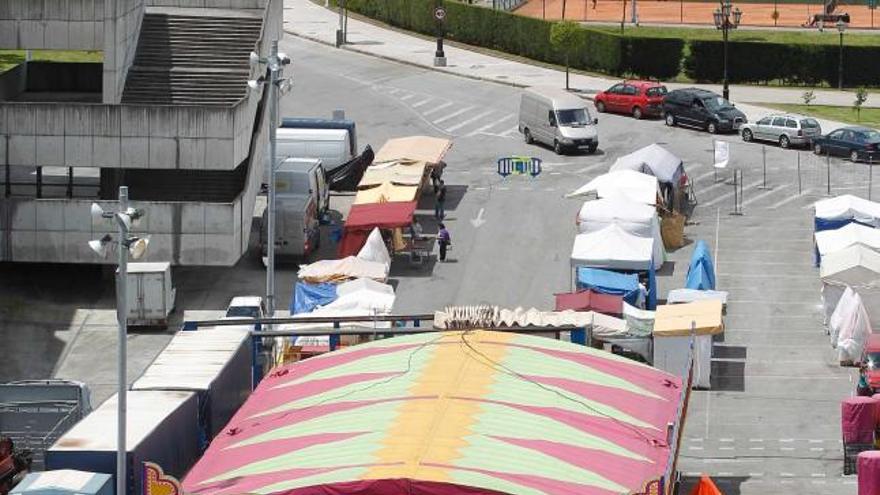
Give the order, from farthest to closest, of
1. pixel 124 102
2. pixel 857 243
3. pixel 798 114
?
pixel 798 114
pixel 124 102
pixel 857 243

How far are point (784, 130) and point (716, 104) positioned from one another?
4539mm

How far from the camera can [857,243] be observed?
61.2 m

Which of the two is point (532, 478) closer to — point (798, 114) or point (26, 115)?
point (26, 115)

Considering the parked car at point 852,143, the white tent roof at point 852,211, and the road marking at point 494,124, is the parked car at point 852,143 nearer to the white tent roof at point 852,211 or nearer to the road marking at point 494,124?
the white tent roof at point 852,211

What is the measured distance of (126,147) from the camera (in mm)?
62625

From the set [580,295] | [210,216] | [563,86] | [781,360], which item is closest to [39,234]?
[210,216]

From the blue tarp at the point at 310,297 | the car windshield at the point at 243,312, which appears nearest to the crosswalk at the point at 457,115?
the blue tarp at the point at 310,297

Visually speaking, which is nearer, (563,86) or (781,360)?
(781,360)

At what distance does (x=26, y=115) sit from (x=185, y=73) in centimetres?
683

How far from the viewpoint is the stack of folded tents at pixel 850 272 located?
56562mm

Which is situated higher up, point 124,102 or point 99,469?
point 124,102

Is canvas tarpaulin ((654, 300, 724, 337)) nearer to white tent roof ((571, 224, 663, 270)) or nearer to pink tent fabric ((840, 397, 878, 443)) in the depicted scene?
white tent roof ((571, 224, 663, 270))

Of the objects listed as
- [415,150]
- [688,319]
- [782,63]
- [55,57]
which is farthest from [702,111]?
[688,319]

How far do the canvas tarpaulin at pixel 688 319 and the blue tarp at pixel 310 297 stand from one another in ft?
31.6
